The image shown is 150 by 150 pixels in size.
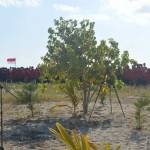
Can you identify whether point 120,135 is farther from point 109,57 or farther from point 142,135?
point 109,57

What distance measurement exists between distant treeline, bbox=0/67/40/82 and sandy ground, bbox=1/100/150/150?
20103mm

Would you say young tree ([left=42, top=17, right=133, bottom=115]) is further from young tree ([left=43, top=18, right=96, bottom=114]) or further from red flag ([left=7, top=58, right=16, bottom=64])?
red flag ([left=7, top=58, right=16, bottom=64])

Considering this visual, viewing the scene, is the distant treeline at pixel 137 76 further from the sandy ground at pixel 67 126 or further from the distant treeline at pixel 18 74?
the sandy ground at pixel 67 126

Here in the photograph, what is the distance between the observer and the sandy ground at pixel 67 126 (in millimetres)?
9734

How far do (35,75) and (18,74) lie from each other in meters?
1.43

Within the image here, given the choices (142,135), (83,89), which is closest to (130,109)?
(83,89)

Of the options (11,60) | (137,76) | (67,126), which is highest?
(11,60)

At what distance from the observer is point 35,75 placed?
36.1 metres

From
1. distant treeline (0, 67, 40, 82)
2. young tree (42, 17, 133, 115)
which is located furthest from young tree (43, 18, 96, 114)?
distant treeline (0, 67, 40, 82)

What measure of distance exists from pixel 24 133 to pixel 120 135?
2.09 metres

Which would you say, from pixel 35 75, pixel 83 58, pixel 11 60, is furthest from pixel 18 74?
pixel 83 58

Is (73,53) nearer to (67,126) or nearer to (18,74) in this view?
(67,126)

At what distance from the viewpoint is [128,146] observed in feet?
30.7

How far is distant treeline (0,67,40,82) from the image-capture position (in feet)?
119
